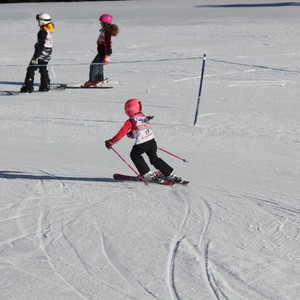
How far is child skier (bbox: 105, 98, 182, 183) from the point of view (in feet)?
28.1

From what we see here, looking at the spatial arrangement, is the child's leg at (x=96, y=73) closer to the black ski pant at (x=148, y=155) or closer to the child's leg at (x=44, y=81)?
the child's leg at (x=44, y=81)

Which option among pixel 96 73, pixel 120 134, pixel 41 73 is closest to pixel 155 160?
pixel 120 134

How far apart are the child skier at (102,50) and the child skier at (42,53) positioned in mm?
851

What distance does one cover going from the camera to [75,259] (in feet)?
22.3

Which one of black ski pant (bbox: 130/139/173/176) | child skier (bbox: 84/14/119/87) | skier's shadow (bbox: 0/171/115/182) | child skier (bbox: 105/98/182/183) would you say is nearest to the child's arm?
child skier (bbox: 105/98/182/183)

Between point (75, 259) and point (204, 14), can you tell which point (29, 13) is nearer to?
point (204, 14)

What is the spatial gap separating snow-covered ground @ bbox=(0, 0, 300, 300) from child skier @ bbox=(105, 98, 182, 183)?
220 mm

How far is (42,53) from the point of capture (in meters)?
14.8

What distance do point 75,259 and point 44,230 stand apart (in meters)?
0.90

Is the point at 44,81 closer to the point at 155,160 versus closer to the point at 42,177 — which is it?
the point at 42,177

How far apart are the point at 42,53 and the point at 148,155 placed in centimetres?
654

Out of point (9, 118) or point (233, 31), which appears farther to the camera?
point (233, 31)

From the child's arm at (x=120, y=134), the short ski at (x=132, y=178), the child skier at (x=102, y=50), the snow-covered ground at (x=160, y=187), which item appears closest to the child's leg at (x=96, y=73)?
the child skier at (x=102, y=50)

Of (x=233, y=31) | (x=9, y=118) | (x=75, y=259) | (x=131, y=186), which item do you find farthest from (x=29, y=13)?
(x=75, y=259)
